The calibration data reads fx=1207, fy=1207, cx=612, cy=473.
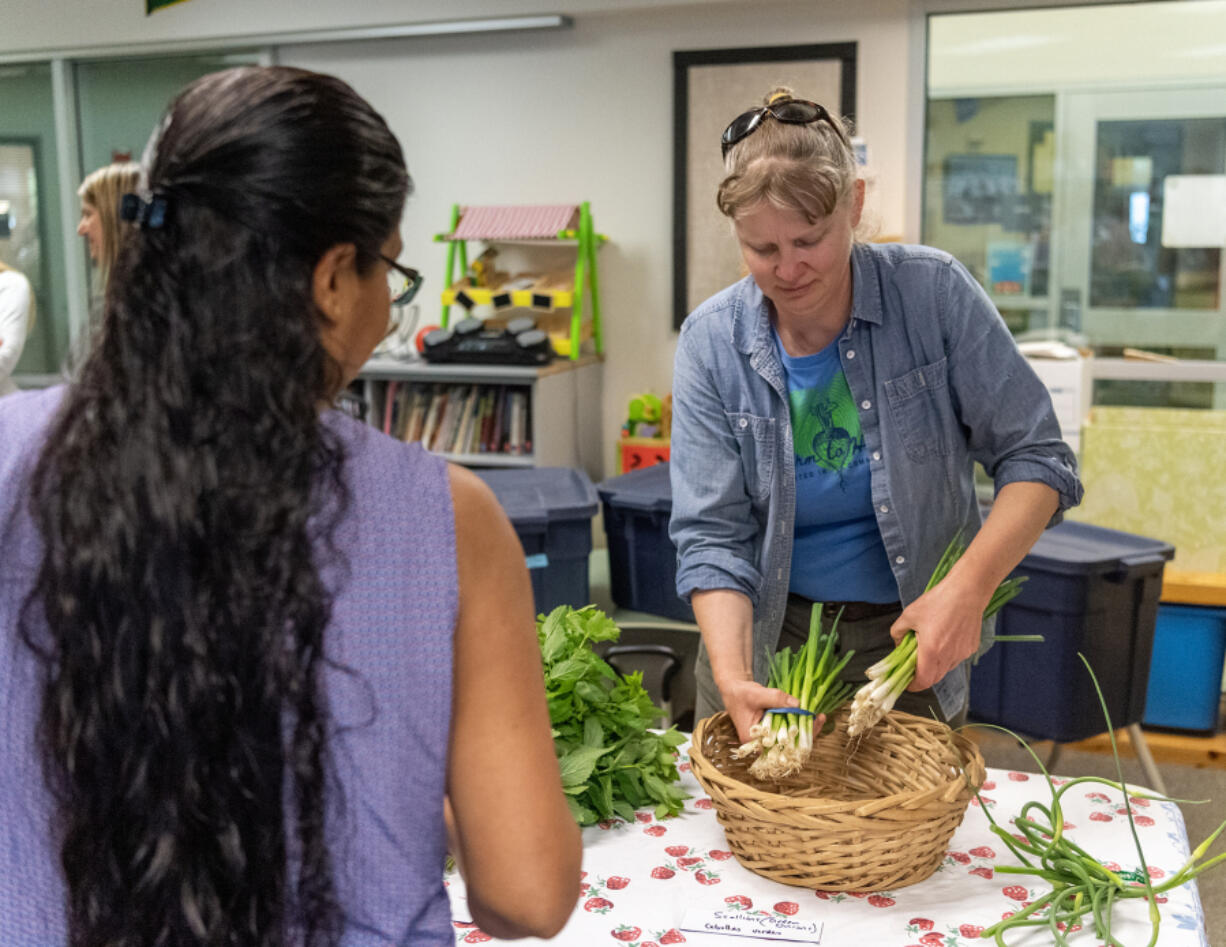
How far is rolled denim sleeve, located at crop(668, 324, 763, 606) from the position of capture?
1.62m

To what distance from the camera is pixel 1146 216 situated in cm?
406

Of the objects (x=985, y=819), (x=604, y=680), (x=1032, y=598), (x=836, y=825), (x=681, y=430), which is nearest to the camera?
(x=836, y=825)

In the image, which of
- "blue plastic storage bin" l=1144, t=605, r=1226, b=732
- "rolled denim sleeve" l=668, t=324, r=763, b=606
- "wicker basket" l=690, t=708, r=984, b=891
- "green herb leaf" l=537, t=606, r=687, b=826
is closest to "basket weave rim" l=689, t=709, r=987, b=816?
"wicker basket" l=690, t=708, r=984, b=891

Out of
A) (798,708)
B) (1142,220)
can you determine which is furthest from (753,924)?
(1142,220)

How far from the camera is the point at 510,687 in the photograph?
2.34ft

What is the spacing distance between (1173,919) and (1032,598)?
1622 mm

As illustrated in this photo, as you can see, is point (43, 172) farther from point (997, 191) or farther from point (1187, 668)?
point (1187, 668)

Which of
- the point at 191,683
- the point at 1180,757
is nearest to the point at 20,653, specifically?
the point at 191,683

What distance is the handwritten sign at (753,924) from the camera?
1187 millimetres

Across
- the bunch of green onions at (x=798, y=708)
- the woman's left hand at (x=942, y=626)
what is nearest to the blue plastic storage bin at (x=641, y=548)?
the bunch of green onions at (x=798, y=708)

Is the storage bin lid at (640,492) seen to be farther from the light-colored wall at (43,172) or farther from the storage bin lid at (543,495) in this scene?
the light-colored wall at (43,172)

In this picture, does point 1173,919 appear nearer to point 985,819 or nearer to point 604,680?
point 985,819

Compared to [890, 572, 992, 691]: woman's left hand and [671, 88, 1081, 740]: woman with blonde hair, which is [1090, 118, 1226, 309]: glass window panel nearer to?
[671, 88, 1081, 740]: woman with blonde hair

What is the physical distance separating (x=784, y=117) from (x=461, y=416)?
10.00ft
